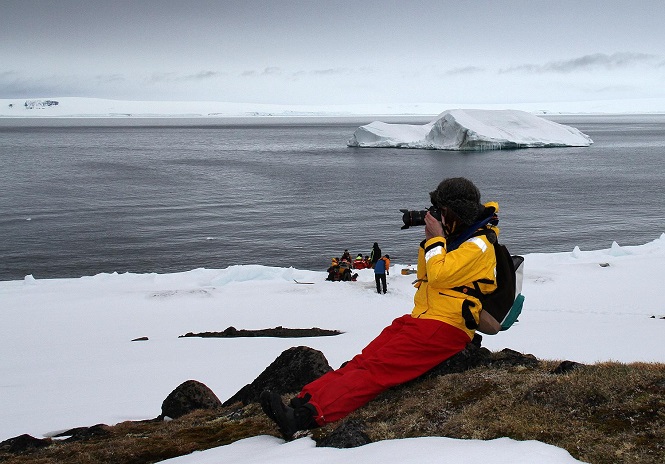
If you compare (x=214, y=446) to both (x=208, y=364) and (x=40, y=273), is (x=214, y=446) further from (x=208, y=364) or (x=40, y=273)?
(x=40, y=273)

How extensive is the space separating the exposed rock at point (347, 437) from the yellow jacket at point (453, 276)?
1.14 m

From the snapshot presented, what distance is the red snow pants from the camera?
17.3 feet

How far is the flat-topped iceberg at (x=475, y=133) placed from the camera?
90812 millimetres

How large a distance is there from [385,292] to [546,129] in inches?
3604

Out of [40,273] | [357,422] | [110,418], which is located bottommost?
[40,273]

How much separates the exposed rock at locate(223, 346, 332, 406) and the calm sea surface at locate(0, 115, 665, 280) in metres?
23.1

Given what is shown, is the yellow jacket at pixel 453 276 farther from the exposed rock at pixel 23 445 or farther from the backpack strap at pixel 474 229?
the exposed rock at pixel 23 445

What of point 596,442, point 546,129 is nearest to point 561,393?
point 596,442

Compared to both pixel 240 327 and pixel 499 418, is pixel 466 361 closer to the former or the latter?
pixel 499 418

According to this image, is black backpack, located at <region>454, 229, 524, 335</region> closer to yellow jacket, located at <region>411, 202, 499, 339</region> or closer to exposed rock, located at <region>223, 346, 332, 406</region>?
yellow jacket, located at <region>411, 202, 499, 339</region>

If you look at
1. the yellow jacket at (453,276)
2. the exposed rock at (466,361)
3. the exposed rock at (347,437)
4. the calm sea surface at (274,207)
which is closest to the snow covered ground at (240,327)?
the exposed rock at (347,437)

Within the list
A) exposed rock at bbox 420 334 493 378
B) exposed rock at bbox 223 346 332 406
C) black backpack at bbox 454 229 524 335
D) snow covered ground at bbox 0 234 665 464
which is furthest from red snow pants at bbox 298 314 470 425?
exposed rock at bbox 223 346 332 406

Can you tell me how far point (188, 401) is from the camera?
288 inches

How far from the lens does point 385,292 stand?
20.5 m
